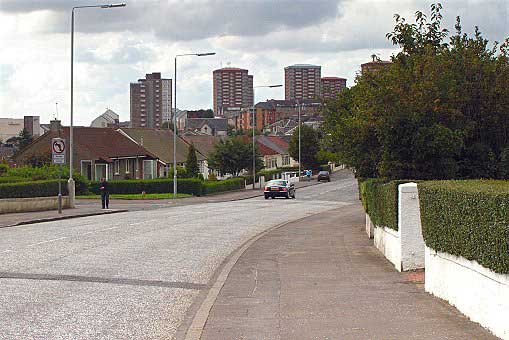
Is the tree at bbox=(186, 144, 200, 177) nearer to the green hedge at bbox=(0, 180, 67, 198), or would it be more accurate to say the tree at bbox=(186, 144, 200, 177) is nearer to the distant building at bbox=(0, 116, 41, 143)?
the green hedge at bbox=(0, 180, 67, 198)

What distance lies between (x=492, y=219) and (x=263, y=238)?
16.2 metres

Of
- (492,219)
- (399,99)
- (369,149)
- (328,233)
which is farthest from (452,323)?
(328,233)

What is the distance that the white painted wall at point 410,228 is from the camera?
1498 centimetres

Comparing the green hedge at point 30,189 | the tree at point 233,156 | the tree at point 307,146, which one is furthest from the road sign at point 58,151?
the tree at point 307,146

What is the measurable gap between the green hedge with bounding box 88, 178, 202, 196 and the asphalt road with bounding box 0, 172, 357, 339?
36.1 m

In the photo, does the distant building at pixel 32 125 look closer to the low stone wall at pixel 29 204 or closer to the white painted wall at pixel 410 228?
the low stone wall at pixel 29 204

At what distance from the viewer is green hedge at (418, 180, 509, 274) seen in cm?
844

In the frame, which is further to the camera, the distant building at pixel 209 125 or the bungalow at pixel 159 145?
the distant building at pixel 209 125

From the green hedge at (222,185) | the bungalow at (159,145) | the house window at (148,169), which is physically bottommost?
the green hedge at (222,185)

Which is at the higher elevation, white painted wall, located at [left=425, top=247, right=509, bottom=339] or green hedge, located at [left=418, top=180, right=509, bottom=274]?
green hedge, located at [left=418, top=180, right=509, bottom=274]

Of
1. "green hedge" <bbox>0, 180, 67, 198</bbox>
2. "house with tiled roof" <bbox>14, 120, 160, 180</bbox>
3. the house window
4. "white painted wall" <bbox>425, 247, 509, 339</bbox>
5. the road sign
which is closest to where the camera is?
"white painted wall" <bbox>425, 247, 509, 339</bbox>

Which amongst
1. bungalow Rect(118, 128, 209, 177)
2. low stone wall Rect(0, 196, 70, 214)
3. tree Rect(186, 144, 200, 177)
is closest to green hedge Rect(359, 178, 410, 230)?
low stone wall Rect(0, 196, 70, 214)

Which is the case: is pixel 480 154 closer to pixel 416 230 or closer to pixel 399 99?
pixel 399 99

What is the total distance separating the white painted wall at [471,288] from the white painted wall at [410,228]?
210 centimetres
